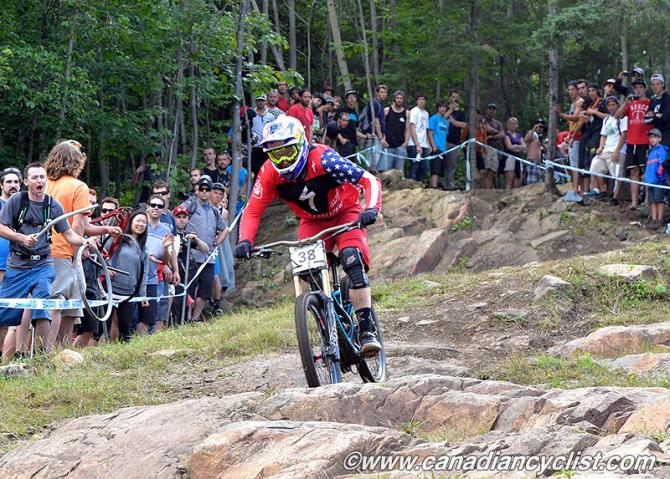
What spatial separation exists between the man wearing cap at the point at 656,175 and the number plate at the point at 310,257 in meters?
9.92

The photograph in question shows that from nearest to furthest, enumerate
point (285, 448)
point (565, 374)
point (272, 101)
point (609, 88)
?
point (285, 448) → point (565, 374) → point (609, 88) → point (272, 101)

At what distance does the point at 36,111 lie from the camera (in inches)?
708

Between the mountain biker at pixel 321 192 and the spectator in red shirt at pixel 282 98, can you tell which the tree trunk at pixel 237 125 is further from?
the mountain biker at pixel 321 192

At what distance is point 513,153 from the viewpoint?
824 inches

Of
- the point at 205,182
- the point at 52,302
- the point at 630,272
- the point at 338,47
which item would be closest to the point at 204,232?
the point at 205,182

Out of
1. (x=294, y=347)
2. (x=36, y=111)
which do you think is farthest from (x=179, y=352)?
(x=36, y=111)

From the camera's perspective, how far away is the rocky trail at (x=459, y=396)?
516 centimetres

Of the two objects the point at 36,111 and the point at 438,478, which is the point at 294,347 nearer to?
the point at 438,478

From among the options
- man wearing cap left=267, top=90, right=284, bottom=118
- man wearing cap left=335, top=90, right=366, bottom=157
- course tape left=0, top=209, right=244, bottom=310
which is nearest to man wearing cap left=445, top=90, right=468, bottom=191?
man wearing cap left=335, top=90, right=366, bottom=157

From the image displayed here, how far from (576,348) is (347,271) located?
2765 mm

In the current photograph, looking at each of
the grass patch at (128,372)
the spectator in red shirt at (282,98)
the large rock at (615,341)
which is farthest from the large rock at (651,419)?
the spectator in red shirt at (282,98)

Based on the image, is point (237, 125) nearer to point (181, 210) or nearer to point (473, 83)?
point (181, 210)

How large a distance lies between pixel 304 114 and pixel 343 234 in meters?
11.1

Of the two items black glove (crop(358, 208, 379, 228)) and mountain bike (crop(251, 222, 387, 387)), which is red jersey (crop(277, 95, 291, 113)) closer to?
mountain bike (crop(251, 222, 387, 387))
